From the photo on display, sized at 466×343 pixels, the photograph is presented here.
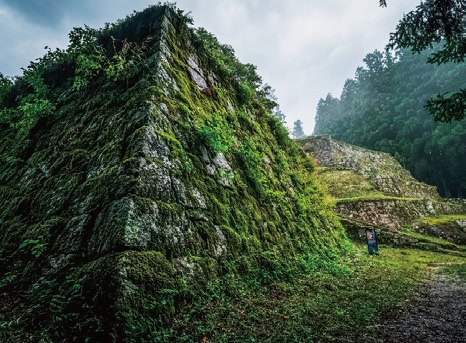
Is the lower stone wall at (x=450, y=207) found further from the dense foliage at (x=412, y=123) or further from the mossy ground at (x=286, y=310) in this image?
the mossy ground at (x=286, y=310)

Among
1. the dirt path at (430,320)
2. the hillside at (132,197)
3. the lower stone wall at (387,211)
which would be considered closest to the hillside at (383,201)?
the lower stone wall at (387,211)

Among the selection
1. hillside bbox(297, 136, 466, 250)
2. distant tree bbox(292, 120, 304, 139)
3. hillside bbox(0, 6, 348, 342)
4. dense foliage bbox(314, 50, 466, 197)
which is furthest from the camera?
distant tree bbox(292, 120, 304, 139)

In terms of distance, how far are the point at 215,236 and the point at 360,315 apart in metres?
2.10

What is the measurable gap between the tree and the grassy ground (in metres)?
3.36

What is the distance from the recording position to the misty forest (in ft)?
7.22

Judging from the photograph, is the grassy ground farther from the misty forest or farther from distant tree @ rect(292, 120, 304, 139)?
distant tree @ rect(292, 120, 304, 139)

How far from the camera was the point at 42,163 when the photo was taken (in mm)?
4027

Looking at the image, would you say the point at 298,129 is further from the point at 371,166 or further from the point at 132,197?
the point at 132,197

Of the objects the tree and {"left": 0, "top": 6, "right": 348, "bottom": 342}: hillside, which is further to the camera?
the tree

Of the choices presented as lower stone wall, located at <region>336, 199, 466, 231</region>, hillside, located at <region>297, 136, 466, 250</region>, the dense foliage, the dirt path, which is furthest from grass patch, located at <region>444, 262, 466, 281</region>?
the dense foliage

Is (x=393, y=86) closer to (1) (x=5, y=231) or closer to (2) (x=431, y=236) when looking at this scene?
(2) (x=431, y=236)

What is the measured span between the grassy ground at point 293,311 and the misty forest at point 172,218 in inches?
0.9

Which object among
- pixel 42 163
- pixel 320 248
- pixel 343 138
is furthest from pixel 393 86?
pixel 42 163

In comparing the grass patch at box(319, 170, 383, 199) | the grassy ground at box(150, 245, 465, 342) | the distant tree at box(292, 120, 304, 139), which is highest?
the distant tree at box(292, 120, 304, 139)
